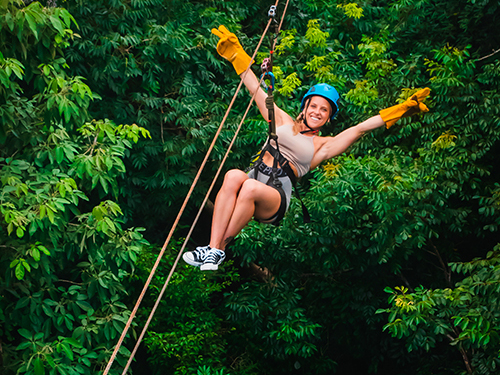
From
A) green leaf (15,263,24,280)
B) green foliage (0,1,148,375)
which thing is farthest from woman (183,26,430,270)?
green leaf (15,263,24,280)

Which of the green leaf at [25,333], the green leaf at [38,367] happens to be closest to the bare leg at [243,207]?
the green leaf at [38,367]

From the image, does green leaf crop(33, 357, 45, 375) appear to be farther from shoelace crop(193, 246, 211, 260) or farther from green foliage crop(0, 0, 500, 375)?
shoelace crop(193, 246, 211, 260)

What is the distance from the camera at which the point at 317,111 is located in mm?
3275

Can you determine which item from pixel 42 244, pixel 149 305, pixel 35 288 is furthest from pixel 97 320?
pixel 149 305

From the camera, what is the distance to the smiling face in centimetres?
327

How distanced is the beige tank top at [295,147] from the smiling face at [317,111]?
0.33 feet

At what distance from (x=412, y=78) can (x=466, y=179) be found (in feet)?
3.69

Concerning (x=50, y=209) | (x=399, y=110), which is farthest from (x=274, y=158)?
(x=50, y=209)

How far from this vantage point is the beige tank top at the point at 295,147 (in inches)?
127

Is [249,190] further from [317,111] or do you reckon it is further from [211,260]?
[317,111]

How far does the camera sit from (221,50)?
3.35 metres

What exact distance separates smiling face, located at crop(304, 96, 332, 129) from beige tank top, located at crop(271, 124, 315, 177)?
10 centimetres

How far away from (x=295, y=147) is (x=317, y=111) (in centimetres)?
24

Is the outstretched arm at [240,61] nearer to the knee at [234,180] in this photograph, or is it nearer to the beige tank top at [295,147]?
the beige tank top at [295,147]
